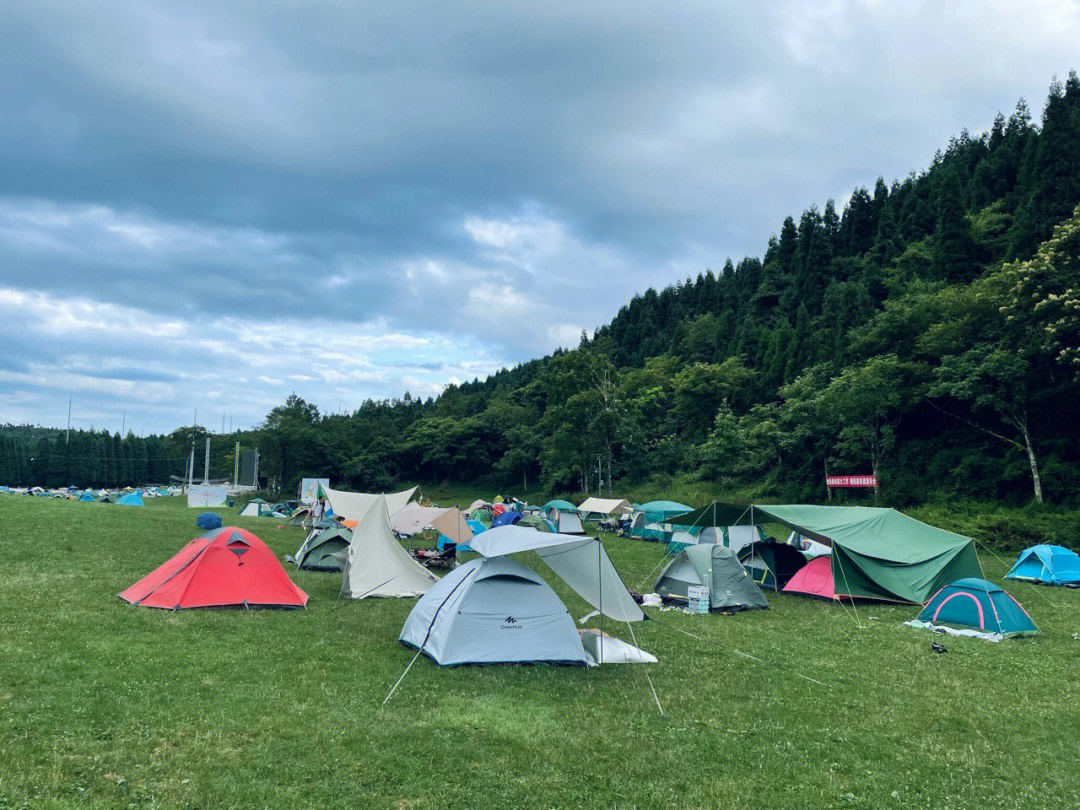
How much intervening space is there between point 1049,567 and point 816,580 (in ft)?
29.0

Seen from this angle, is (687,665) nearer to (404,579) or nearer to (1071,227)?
(404,579)

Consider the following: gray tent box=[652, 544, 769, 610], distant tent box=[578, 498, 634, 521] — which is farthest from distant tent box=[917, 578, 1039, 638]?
distant tent box=[578, 498, 634, 521]

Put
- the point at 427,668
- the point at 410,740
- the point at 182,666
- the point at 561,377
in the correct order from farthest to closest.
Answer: the point at 561,377 < the point at 427,668 < the point at 182,666 < the point at 410,740

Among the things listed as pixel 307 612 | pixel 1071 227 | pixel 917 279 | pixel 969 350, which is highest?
pixel 917 279

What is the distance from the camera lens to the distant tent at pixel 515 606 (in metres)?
9.75

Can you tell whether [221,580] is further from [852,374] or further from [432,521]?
[852,374]

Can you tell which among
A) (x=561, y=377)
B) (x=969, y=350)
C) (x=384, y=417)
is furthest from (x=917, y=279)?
(x=384, y=417)

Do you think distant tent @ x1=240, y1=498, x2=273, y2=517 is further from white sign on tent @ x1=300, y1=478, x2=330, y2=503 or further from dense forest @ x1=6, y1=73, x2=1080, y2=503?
dense forest @ x1=6, y1=73, x2=1080, y2=503

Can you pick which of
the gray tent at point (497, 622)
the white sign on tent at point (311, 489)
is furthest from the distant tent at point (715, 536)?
the white sign on tent at point (311, 489)

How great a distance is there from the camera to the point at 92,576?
1498cm

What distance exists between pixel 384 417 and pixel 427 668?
318ft

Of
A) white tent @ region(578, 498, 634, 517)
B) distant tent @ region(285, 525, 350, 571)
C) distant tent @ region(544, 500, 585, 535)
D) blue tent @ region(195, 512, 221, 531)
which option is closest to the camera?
blue tent @ region(195, 512, 221, 531)

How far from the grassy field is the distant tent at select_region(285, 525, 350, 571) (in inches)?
305

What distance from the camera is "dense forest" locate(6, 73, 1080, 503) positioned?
100 ft
